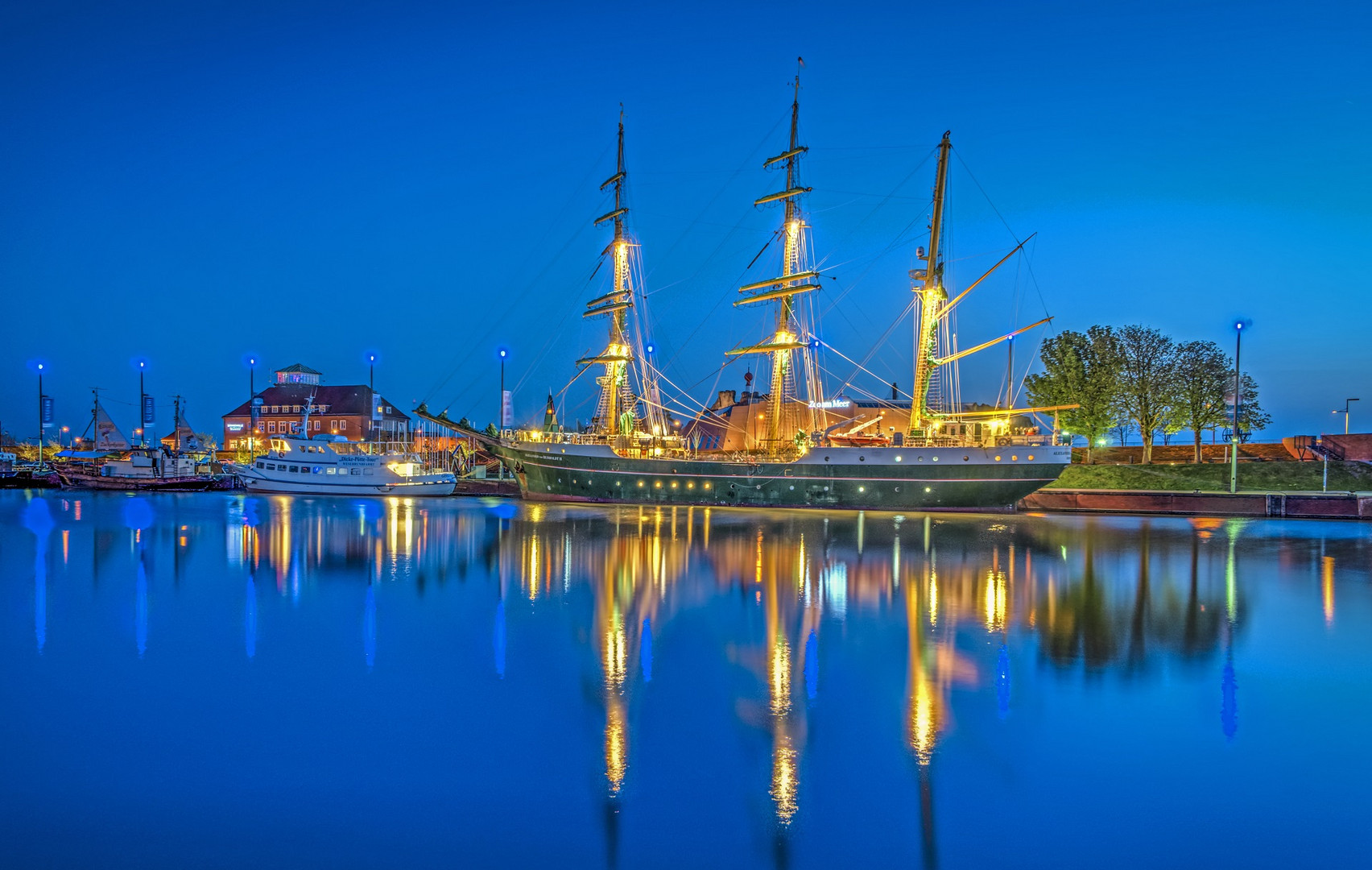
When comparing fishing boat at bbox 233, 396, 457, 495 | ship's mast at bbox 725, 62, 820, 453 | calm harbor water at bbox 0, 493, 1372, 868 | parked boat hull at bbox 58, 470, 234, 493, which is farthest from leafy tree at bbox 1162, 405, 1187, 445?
parked boat hull at bbox 58, 470, 234, 493

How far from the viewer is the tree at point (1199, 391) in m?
51.8

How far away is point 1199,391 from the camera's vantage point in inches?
2061

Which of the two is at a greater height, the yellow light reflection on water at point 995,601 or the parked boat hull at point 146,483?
the yellow light reflection on water at point 995,601

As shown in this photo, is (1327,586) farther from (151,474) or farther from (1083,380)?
(151,474)

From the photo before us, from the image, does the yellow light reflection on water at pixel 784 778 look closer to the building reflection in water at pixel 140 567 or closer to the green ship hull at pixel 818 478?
the building reflection in water at pixel 140 567

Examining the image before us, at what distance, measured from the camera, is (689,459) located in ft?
161

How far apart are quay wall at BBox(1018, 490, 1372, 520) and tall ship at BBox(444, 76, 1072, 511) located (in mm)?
3366

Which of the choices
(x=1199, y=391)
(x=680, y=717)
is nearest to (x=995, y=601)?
(x=680, y=717)

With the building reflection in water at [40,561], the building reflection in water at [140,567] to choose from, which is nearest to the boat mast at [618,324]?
the building reflection in water at [140,567]

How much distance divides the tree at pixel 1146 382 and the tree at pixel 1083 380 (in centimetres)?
73

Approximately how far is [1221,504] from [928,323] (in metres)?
18.1

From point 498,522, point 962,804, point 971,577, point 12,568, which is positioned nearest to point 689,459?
point 498,522

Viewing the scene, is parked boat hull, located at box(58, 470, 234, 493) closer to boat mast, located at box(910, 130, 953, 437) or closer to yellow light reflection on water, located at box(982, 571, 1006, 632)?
boat mast, located at box(910, 130, 953, 437)

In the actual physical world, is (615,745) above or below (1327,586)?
above
